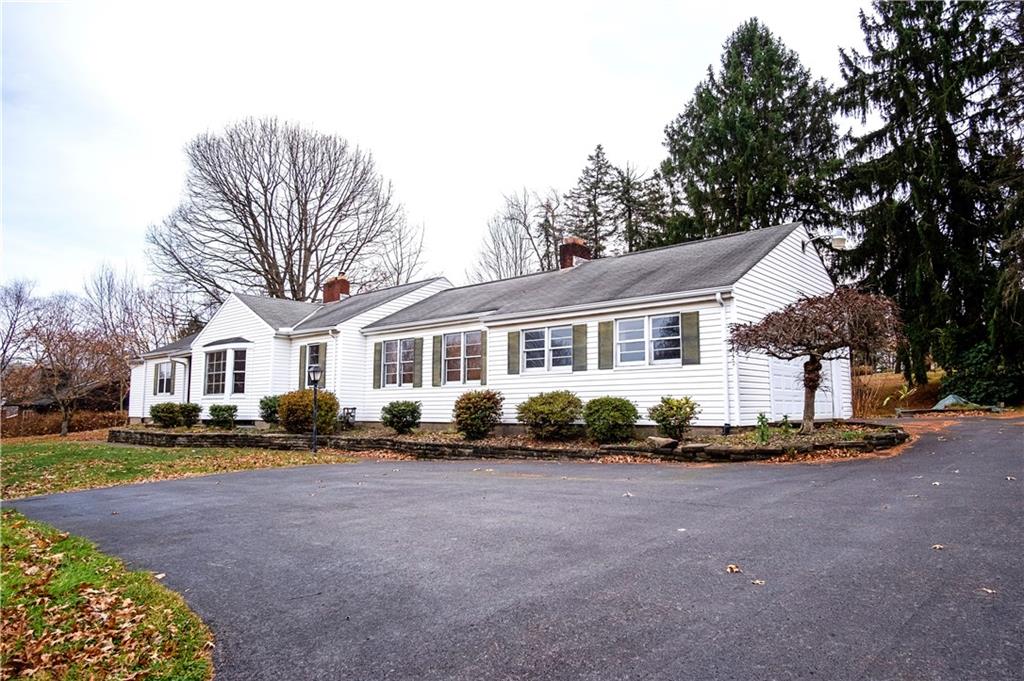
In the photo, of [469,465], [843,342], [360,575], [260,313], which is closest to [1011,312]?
[843,342]

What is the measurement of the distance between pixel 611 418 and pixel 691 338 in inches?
97.0

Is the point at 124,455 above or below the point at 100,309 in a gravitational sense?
below

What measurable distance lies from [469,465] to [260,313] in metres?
13.3

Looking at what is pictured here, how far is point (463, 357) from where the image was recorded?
17.5 meters

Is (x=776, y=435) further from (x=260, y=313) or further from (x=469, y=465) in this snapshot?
(x=260, y=313)

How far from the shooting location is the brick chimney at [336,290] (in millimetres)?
25438

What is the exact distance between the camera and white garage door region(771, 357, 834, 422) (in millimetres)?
14242

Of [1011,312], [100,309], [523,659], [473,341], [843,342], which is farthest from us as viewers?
[100,309]

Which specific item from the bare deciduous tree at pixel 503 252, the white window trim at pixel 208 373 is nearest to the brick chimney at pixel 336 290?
the white window trim at pixel 208 373

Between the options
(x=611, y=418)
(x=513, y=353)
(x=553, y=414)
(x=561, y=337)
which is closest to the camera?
(x=611, y=418)

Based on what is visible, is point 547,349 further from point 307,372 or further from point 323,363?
point 307,372

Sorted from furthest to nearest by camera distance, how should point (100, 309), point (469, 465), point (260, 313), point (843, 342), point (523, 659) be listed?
point (100, 309), point (260, 313), point (469, 465), point (843, 342), point (523, 659)

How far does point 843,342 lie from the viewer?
1105 centimetres

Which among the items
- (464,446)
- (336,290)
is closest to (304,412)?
(464,446)
